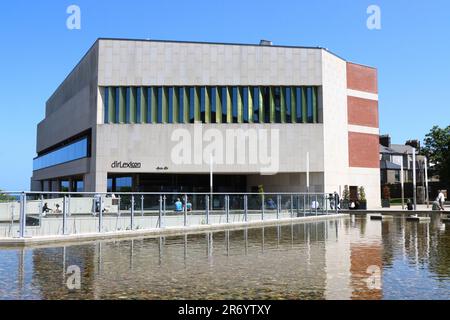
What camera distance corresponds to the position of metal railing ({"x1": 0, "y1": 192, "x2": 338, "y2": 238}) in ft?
56.7

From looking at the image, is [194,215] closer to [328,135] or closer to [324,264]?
[324,264]

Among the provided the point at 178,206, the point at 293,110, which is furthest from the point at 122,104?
the point at 178,206

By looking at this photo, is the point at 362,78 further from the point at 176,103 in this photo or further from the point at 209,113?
the point at 176,103

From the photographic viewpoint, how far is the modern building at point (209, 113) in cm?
4959

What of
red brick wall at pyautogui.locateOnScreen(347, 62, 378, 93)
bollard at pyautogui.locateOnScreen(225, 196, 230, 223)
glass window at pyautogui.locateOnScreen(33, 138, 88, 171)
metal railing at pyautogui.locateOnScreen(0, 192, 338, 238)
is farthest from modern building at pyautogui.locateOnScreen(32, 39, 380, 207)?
bollard at pyautogui.locateOnScreen(225, 196, 230, 223)

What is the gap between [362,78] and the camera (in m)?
56.8

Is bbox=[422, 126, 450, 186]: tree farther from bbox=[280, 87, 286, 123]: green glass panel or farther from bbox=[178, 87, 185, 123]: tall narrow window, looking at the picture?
bbox=[178, 87, 185, 123]: tall narrow window

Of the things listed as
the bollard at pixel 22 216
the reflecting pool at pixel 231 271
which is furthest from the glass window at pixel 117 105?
the reflecting pool at pixel 231 271

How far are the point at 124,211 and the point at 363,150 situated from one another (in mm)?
40201

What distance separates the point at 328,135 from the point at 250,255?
1573 inches

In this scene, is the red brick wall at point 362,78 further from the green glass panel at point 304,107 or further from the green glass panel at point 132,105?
the green glass panel at point 132,105

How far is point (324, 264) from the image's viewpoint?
1079cm
